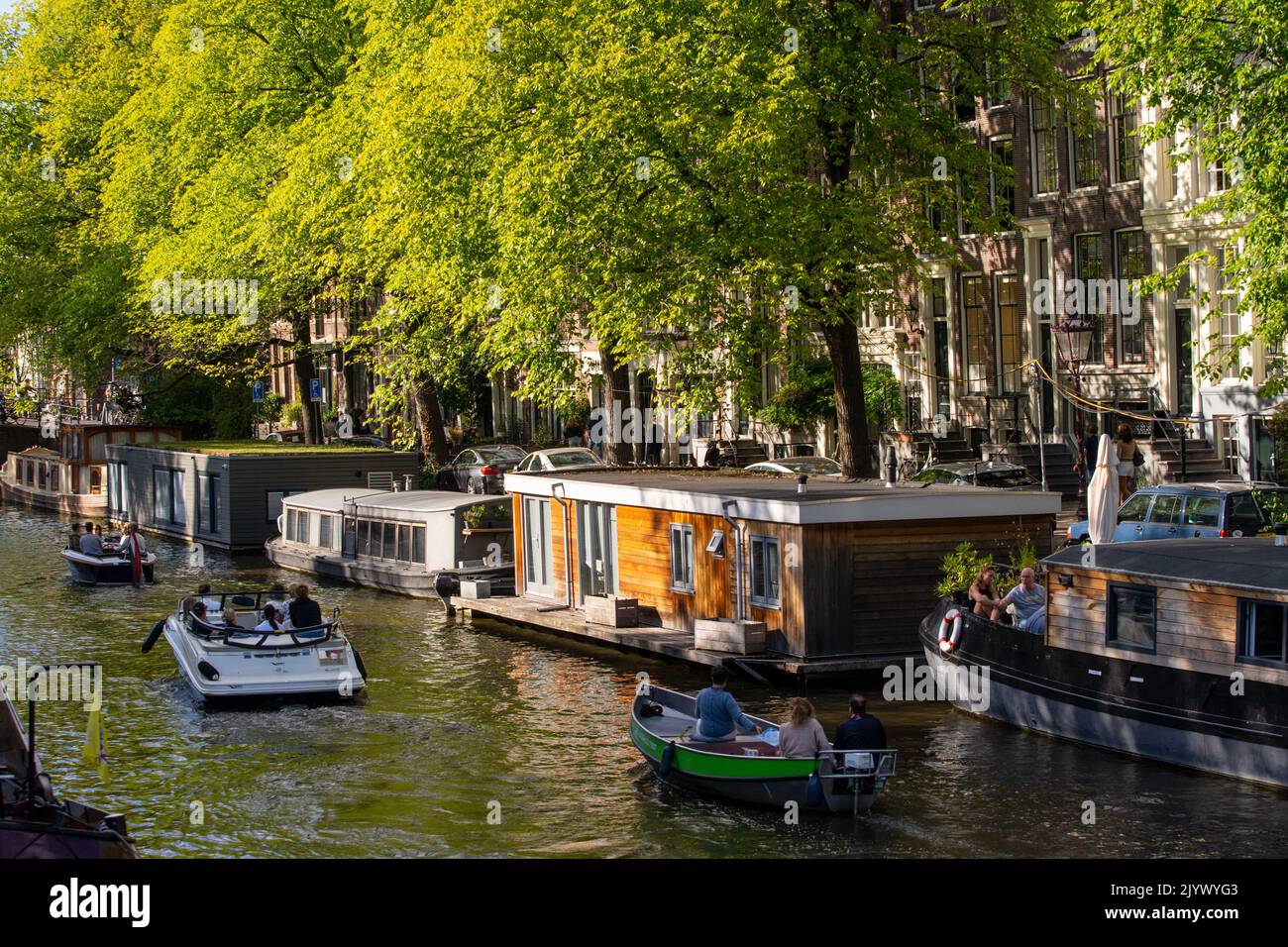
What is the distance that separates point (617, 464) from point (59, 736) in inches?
755

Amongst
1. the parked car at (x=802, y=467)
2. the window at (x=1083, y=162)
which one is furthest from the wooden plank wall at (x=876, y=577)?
the window at (x=1083, y=162)

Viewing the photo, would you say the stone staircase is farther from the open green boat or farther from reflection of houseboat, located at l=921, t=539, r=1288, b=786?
the open green boat

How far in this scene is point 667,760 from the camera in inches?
837

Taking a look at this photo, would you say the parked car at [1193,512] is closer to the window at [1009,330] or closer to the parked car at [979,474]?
the parked car at [979,474]

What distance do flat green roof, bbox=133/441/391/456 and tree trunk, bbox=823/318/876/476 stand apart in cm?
2020

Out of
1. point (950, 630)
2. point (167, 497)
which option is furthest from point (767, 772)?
point (167, 497)

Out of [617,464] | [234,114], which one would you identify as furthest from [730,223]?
[234,114]

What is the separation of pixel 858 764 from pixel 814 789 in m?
0.59

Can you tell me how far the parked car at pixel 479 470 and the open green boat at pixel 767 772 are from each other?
28.7 metres

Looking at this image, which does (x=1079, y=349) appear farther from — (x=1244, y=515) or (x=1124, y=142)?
(x=1124, y=142)

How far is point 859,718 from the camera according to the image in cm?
2020

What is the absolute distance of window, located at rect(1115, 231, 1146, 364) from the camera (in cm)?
4481

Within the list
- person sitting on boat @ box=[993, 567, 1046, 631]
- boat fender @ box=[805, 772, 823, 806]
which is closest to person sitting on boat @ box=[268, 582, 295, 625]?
person sitting on boat @ box=[993, 567, 1046, 631]
